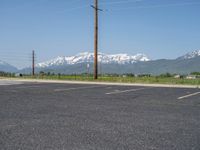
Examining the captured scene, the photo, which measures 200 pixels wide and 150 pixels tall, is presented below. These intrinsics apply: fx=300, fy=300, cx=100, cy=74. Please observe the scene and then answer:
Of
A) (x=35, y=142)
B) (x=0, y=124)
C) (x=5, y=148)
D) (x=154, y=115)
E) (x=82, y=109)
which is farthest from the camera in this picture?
(x=82, y=109)

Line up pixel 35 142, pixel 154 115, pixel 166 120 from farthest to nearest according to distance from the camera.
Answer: pixel 154 115 → pixel 166 120 → pixel 35 142

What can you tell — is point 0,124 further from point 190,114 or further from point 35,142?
point 190,114

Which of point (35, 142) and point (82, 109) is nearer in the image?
point (35, 142)

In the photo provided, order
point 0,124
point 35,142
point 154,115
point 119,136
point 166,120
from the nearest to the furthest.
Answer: point 35,142 < point 119,136 < point 0,124 < point 166,120 < point 154,115

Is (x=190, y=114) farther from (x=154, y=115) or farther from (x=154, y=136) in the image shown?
(x=154, y=136)

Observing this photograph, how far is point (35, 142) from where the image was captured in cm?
544

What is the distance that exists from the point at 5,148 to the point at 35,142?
570 mm

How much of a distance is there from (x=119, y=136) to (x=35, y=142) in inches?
65.1

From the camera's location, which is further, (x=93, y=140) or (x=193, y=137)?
(x=193, y=137)

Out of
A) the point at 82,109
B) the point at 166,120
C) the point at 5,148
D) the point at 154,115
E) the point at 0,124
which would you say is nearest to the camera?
the point at 5,148

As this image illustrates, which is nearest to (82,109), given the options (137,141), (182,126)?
(182,126)

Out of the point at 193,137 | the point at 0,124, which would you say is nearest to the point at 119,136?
the point at 193,137

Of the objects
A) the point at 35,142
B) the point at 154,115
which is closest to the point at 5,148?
the point at 35,142

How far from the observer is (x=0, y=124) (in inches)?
276
